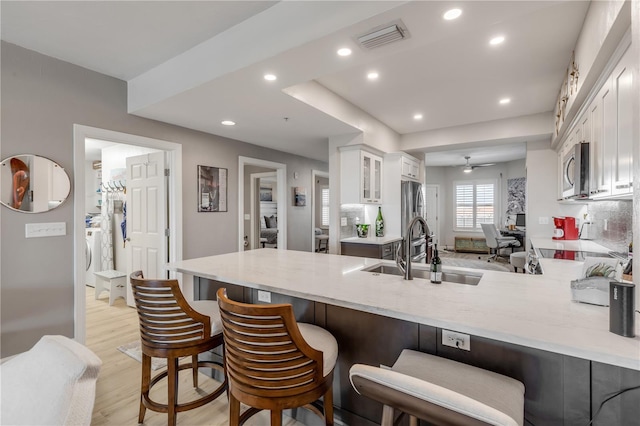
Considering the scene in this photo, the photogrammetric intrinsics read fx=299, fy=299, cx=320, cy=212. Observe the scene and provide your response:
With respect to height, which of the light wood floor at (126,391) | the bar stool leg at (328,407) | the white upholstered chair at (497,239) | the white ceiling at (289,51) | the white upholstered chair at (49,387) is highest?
the white ceiling at (289,51)

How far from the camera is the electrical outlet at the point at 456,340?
4.20ft

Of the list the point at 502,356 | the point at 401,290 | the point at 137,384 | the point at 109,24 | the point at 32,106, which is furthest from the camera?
the point at 32,106

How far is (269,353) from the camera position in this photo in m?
1.26

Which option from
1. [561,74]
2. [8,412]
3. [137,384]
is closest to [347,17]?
[8,412]

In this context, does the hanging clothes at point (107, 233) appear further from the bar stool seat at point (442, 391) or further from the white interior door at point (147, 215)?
the bar stool seat at point (442, 391)

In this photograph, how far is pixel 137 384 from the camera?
230 centimetres

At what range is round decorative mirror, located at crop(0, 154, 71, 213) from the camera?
7.74 ft

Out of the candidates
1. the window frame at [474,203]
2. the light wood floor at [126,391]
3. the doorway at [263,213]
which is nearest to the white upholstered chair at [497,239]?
the window frame at [474,203]

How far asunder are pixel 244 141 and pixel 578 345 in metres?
4.36

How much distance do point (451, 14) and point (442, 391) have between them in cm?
175

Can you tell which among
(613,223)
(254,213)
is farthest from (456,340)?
(254,213)

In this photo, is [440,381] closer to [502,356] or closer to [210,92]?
[502,356]

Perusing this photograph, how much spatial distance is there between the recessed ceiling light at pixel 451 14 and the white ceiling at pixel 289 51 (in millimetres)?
37

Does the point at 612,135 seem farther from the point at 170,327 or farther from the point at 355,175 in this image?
the point at 170,327
